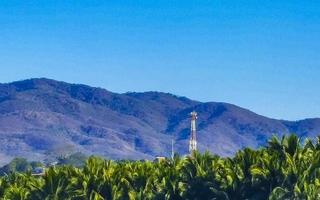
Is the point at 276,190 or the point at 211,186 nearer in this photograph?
the point at 276,190

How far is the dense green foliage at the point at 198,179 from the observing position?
94.1m

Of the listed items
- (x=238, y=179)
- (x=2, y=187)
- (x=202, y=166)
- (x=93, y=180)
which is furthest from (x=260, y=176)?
(x=2, y=187)

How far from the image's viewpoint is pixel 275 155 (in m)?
96.8

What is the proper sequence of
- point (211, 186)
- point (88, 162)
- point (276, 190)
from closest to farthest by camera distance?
1. point (276, 190)
2. point (211, 186)
3. point (88, 162)

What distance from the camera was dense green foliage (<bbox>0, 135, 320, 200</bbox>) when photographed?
3703 inches

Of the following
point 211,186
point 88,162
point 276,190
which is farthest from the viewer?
point 88,162

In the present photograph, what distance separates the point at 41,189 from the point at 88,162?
23.5 ft

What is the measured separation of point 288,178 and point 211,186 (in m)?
10.3

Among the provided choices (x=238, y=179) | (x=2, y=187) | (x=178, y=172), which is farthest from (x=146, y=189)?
(x=2, y=187)

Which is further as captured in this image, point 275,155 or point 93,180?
point 93,180

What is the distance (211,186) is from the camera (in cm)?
10012

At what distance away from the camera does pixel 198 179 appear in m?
102

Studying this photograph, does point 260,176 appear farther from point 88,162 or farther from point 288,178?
point 88,162

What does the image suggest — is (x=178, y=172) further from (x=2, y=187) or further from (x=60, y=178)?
(x=2, y=187)
